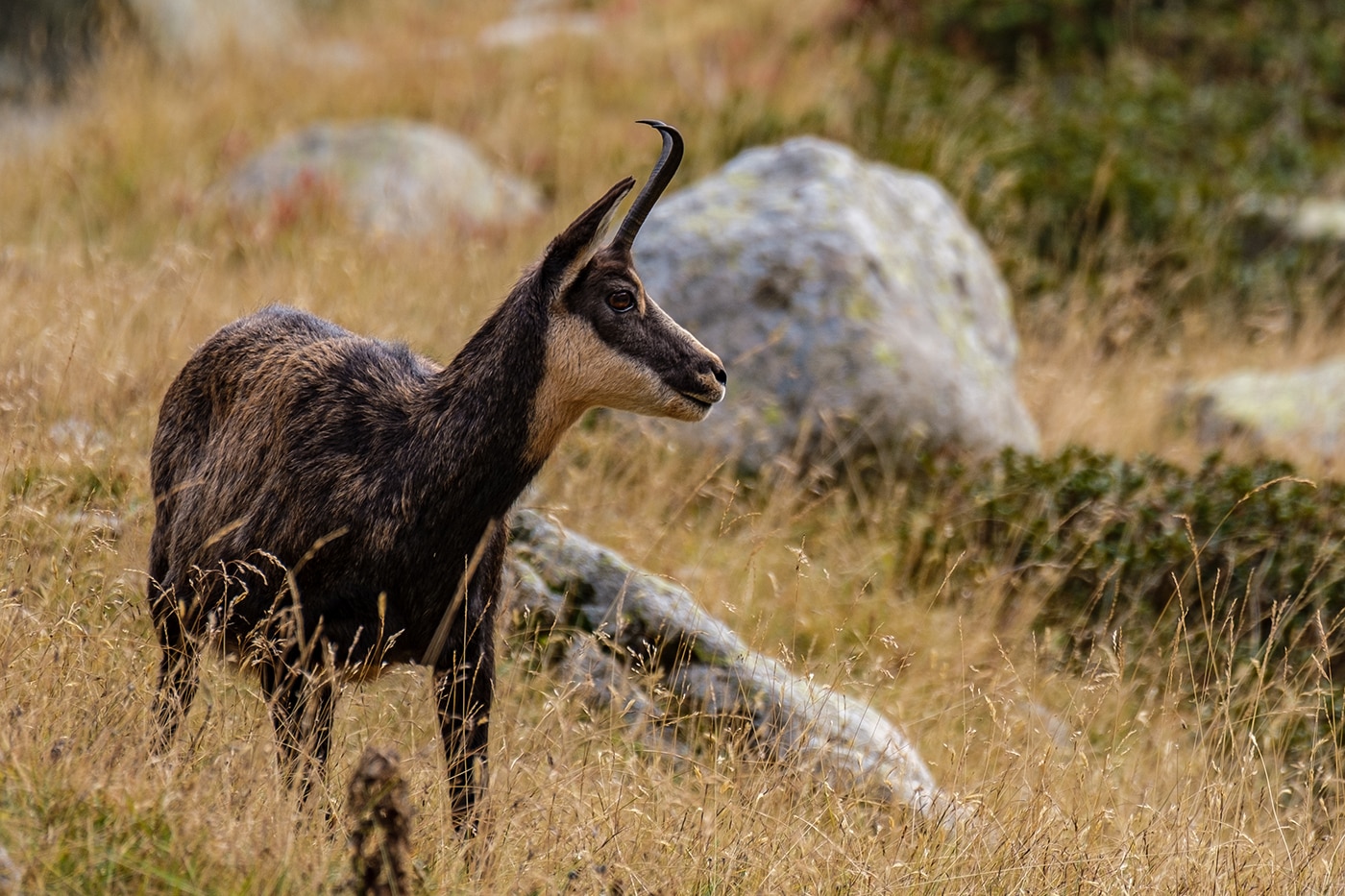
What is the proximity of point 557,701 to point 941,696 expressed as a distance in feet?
8.23

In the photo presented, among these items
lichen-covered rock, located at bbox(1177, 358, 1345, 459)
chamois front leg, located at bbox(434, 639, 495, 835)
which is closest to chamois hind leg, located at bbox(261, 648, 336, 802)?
chamois front leg, located at bbox(434, 639, 495, 835)

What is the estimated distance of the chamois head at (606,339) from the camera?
14.0 ft

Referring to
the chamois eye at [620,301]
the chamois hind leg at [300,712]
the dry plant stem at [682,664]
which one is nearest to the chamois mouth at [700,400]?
the chamois eye at [620,301]

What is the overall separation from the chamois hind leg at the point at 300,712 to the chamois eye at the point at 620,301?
1.36 meters

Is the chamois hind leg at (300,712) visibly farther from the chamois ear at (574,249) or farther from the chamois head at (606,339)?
the chamois ear at (574,249)

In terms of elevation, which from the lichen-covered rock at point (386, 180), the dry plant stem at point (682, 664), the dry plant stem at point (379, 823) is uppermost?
the dry plant stem at point (379, 823)

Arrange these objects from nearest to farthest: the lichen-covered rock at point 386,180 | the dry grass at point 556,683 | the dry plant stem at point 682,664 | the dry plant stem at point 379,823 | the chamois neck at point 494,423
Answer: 1. the dry plant stem at point 379,823
2. the dry grass at point 556,683
3. the chamois neck at point 494,423
4. the dry plant stem at point 682,664
5. the lichen-covered rock at point 386,180

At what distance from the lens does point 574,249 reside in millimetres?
4281

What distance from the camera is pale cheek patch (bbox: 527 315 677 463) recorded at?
14.0 feet

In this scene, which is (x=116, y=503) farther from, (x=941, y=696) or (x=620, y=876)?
(x=941, y=696)

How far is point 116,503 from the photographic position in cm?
568

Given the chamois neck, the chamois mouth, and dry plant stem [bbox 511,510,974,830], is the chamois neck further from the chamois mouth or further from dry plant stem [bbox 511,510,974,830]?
dry plant stem [bbox 511,510,974,830]

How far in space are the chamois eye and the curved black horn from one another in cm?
14

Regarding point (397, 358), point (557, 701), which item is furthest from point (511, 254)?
point (557, 701)
